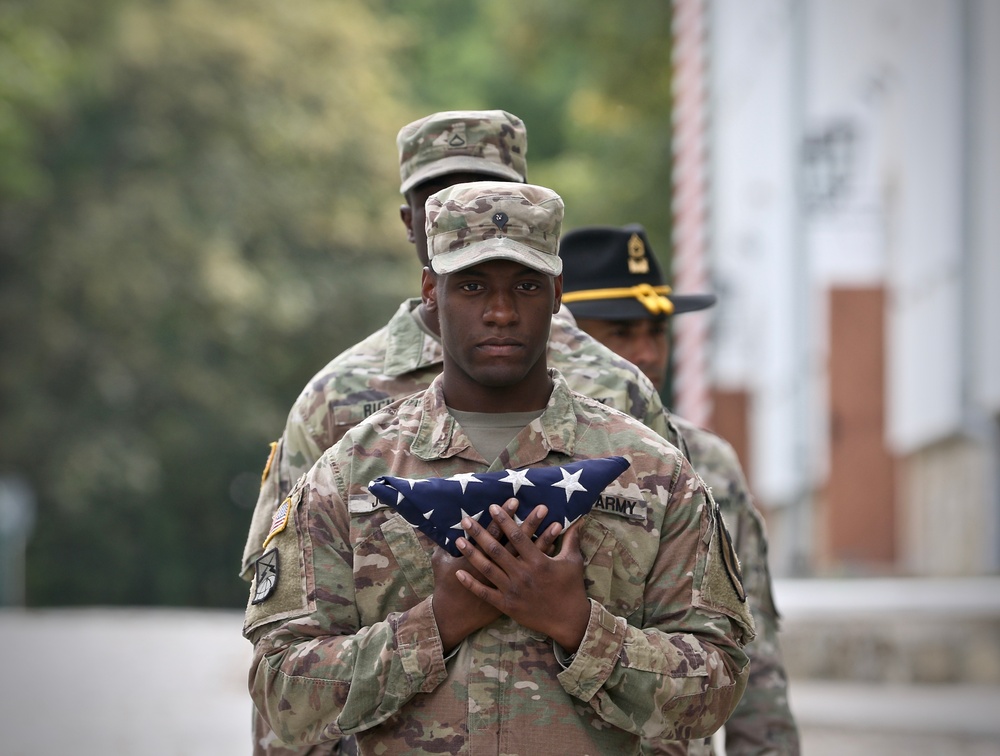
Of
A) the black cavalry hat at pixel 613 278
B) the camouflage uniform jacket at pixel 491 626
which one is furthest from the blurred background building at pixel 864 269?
the camouflage uniform jacket at pixel 491 626

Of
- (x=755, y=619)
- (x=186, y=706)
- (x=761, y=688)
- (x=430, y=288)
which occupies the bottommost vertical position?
(x=186, y=706)

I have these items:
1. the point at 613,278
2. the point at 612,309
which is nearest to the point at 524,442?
the point at 612,309

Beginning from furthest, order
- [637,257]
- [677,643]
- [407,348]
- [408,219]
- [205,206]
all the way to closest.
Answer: [205,206], [637,257], [408,219], [407,348], [677,643]

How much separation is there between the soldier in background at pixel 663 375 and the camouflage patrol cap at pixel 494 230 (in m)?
1.62

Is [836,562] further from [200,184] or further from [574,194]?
[200,184]

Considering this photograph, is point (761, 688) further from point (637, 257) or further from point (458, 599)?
point (458, 599)

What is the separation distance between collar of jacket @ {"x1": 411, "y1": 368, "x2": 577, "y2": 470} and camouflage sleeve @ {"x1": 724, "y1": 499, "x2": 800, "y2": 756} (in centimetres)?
155

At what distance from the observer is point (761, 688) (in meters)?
4.55

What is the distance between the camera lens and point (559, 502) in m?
2.83

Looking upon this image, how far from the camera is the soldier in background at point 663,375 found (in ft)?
14.9

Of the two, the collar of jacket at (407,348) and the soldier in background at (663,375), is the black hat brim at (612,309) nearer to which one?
the soldier in background at (663,375)

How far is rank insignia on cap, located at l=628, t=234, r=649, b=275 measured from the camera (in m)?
4.83

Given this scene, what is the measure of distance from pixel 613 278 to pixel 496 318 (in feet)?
6.13

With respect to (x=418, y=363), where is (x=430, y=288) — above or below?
above
